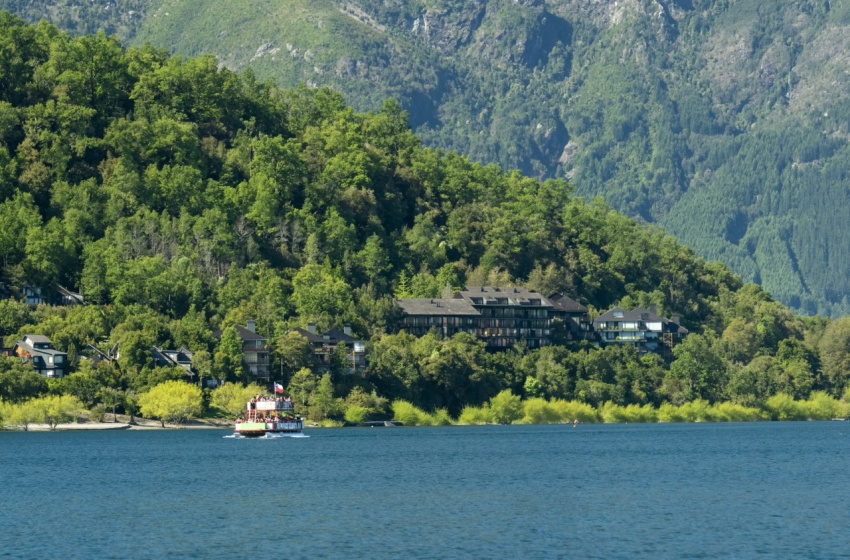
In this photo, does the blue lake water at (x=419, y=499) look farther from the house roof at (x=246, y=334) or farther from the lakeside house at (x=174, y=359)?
the house roof at (x=246, y=334)

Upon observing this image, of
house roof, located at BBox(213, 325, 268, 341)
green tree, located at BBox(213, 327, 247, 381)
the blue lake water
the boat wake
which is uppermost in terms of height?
house roof, located at BBox(213, 325, 268, 341)

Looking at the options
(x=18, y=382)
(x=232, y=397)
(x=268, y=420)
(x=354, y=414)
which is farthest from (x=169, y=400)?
(x=354, y=414)

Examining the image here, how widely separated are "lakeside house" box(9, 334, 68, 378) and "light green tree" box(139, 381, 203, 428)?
9847 millimetres

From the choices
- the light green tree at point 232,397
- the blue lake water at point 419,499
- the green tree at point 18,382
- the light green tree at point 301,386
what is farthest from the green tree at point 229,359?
the blue lake water at point 419,499

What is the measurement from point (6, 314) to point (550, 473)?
298 ft

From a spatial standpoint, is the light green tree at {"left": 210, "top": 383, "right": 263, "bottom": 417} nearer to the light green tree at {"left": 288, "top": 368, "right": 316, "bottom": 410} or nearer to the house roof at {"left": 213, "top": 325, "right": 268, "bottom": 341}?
the light green tree at {"left": 288, "top": 368, "right": 316, "bottom": 410}

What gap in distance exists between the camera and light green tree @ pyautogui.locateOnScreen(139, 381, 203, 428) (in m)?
175

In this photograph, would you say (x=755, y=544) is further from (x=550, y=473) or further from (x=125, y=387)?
(x=125, y=387)

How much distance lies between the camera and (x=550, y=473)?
117 metres

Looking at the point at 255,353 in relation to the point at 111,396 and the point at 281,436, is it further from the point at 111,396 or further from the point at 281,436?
the point at 281,436

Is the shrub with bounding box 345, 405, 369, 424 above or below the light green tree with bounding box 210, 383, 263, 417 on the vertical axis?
below

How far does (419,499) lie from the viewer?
98.6 metres

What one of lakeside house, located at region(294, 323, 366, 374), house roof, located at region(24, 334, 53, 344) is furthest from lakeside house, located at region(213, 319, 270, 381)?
house roof, located at region(24, 334, 53, 344)

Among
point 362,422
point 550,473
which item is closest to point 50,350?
point 362,422
